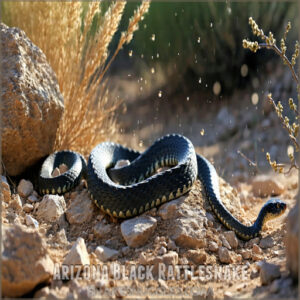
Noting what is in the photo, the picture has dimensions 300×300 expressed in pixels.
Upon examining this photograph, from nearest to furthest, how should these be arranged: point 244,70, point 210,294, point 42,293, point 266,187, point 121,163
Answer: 1. point 42,293
2. point 210,294
3. point 121,163
4. point 266,187
5. point 244,70

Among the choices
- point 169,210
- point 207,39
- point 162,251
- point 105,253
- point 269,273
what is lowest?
point 105,253

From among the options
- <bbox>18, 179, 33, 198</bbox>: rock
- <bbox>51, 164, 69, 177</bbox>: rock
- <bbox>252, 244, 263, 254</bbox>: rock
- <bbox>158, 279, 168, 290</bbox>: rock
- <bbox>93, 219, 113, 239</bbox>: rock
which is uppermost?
<bbox>252, 244, 263, 254</bbox>: rock

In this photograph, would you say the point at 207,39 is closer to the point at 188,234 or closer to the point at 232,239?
the point at 232,239

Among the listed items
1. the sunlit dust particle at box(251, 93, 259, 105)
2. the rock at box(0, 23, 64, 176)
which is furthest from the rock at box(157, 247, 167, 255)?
the sunlit dust particle at box(251, 93, 259, 105)

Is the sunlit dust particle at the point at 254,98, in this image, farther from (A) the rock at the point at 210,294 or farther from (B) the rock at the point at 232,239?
(A) the rock at the point at 210,294

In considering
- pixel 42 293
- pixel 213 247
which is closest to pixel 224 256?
pixel 213 247

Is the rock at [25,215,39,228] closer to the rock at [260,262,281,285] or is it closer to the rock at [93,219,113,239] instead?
the rock at [93,219,113,239]

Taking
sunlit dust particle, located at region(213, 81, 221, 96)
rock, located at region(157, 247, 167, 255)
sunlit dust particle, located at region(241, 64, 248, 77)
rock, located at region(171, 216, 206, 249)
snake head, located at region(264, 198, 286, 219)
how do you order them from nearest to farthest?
rock, located at region(157, 247, 167, 255), rock, located at region(171, 216, 206, 249), snake head, located at region(264, 198, 286, 219), sunlit dust particle, located at region(241, 64, 248, 77), sunlit dust particle, located at region(213, 81, 221, 96)
